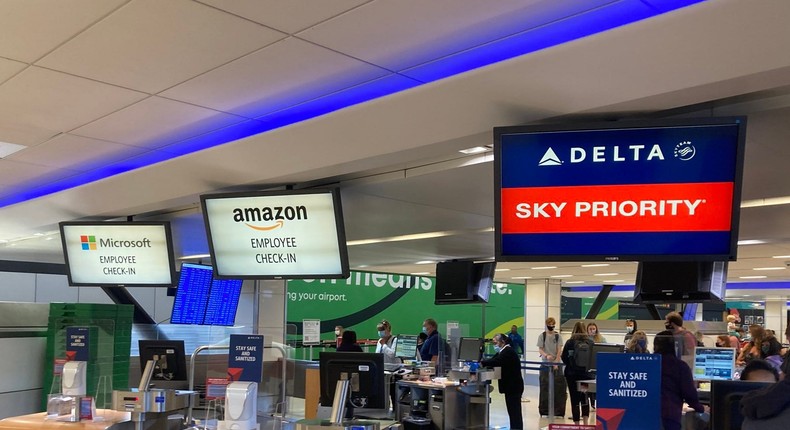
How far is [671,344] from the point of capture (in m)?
5.11

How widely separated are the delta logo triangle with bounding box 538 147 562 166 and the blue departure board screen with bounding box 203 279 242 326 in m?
8.95

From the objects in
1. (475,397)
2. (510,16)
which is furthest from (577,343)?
(510,16)

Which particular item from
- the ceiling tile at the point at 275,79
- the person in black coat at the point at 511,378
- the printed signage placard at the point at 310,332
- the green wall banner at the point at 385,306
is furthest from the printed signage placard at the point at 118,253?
the green wall banner at the point at 385,306

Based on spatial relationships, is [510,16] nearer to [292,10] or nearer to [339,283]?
[292,10]

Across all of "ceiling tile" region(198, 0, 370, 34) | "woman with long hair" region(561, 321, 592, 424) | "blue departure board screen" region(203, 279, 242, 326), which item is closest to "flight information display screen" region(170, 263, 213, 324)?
"blue departure board screen" region(203, 279, 242, 326)

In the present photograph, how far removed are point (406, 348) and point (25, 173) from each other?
26.6ft

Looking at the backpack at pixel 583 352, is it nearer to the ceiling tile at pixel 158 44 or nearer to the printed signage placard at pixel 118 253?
the printed signage placard at pixel 118 253

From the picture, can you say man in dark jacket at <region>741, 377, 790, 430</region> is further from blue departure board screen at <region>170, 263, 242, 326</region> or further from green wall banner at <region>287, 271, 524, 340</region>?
green wall banner at <region>287, 271, 524, 340</region>

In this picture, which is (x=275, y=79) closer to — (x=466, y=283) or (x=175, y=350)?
(x=175, y=350)

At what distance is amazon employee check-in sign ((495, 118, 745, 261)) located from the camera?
110 inches

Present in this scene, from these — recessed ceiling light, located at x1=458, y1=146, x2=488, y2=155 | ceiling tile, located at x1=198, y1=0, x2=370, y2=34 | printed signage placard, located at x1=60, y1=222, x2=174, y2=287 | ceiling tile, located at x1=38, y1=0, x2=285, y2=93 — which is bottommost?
printed signage placard, located at x1=60, y1=222, x2=174, y2=287

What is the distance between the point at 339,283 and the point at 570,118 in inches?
538

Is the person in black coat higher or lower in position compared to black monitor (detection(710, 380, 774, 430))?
lower

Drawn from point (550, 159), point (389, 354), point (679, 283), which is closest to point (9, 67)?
point (550, 159)
